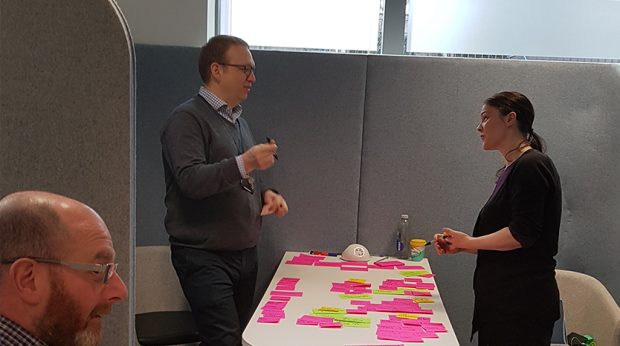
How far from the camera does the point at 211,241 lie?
2.12 metres

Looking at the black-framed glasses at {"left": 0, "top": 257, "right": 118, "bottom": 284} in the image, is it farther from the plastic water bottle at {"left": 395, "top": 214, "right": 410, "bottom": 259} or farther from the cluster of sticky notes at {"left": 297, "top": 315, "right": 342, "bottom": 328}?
the plastic water bottle at {"left": 395, "top": 214, "right": 410, "bottom": 259}

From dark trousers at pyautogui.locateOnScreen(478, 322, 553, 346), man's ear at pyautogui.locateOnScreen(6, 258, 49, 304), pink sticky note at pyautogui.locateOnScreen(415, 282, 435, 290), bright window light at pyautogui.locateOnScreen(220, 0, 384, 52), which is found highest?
bright window light at pyautogui.locateOnScreen(220, 0, 384, 52)

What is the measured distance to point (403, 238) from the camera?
294cm

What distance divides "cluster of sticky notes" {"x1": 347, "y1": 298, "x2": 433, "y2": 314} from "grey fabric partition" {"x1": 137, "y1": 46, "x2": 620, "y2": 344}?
0.81 metres

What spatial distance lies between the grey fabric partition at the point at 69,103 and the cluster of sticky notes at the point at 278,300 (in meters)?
0.77

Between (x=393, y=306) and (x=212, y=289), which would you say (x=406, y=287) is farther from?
(x=212, y=289)

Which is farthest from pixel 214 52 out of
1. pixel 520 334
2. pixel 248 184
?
pixel 520 334

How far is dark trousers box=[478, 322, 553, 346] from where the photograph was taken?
2.00 m

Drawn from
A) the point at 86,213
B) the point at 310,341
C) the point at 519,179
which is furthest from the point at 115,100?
the point at 519,179

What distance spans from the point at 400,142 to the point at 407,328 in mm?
1248

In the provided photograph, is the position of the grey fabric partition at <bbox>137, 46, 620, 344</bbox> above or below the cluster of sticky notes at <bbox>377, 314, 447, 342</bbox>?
above

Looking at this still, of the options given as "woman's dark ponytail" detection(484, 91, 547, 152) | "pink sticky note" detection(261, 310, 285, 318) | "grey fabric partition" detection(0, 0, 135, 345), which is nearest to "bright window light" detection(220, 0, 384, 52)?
"woman's dark ponytail" detection(484, 91, 547, 152)

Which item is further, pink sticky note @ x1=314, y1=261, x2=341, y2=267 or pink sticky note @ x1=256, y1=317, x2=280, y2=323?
pink sticky note @ x1=314, y1=261, x2=341, y2=267

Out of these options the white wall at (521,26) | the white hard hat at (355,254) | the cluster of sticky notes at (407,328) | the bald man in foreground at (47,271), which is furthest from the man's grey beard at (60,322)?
the white wall at (521,26)
